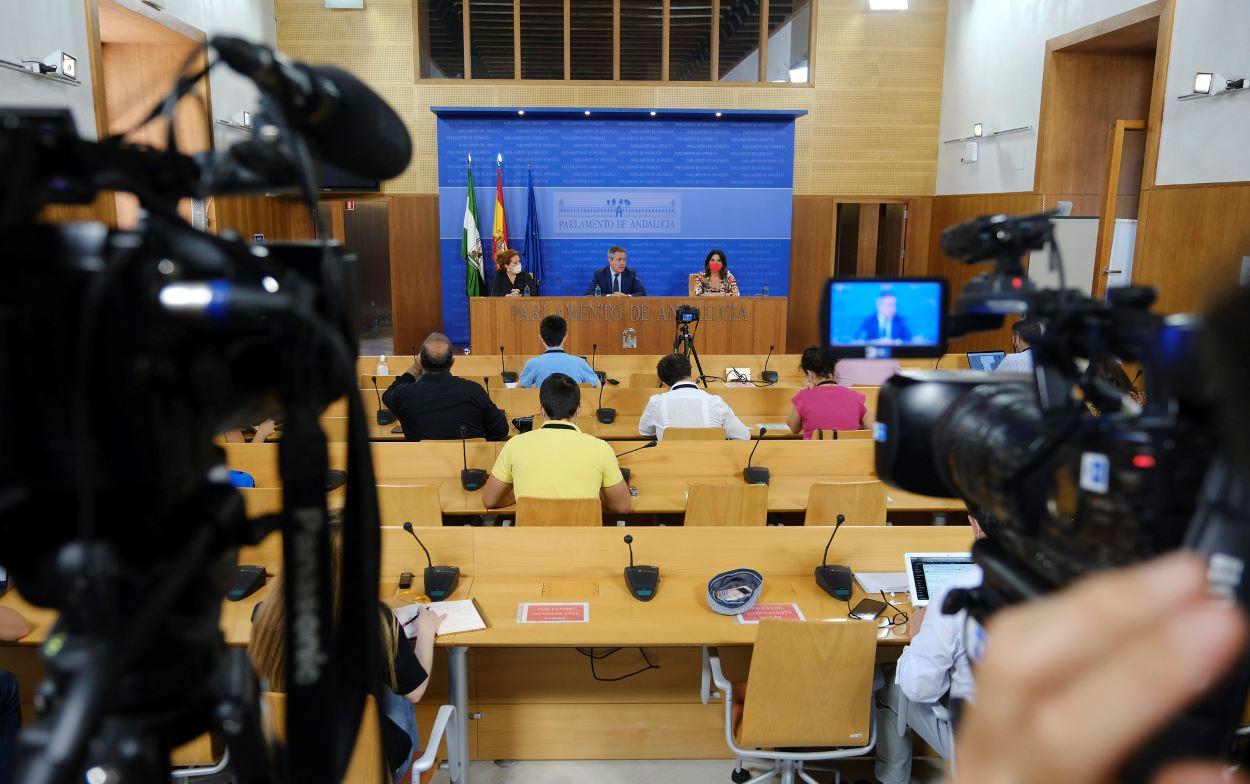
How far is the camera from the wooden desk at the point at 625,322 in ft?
28.2

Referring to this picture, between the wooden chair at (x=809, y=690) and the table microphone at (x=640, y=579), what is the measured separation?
476 millimetres

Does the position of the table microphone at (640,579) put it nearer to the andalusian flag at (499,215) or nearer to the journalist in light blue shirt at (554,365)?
the journalist in light blue shirt at (554,365)

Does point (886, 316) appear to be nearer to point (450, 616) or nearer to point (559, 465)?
point (450, 616)

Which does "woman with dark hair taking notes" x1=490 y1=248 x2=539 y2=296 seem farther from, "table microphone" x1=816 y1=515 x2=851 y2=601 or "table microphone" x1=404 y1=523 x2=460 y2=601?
"table microphone" x1=816 y1=515 x2=851 y2=601

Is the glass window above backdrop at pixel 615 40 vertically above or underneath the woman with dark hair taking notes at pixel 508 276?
above

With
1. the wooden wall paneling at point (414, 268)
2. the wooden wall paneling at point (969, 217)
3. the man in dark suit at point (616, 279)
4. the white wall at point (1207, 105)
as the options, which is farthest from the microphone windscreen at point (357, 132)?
the wooden wall paneling at point (414, 268)

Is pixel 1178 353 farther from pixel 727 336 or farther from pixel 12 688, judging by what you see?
pixel 727 336

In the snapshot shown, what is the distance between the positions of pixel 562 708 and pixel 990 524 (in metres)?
2.70

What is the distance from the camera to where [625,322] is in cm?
887

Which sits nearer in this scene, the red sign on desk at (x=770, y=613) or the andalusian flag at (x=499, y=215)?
the red sign on desk at (x=770, y=613)

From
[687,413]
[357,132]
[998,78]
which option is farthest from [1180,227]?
[357,132]

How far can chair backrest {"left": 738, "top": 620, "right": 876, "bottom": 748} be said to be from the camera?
2.48 metres

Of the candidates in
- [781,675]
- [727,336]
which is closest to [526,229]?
[727,336]

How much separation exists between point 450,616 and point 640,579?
0.70 meters
